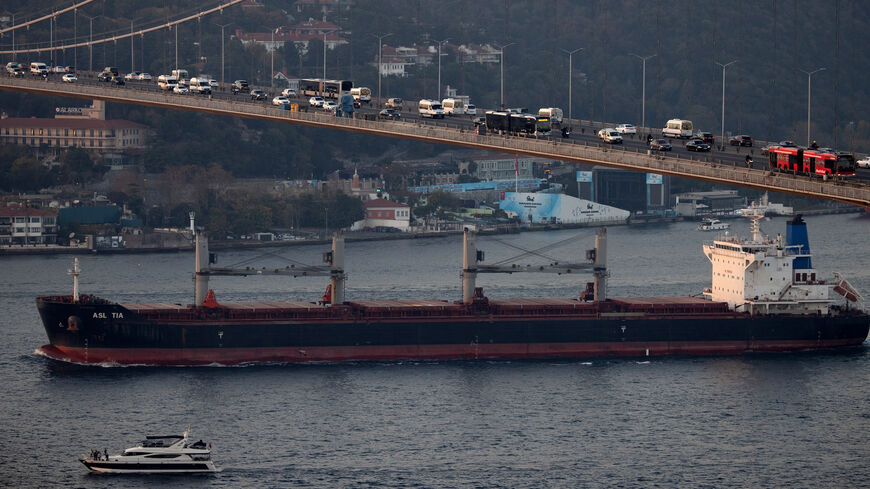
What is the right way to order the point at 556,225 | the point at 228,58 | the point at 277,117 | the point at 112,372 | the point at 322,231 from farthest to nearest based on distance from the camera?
the point at 228,58 → the point at 556,225 → the point at 322,231 → the point at 277,117 → the point at 112,372

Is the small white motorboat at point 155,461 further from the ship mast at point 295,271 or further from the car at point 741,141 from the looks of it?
the car at point 741,141

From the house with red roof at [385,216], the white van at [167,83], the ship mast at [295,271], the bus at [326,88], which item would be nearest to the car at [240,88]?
the white van at [167,83]

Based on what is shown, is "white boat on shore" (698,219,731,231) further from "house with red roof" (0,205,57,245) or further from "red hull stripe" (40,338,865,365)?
"red hull stripe" (40,338,865,365)

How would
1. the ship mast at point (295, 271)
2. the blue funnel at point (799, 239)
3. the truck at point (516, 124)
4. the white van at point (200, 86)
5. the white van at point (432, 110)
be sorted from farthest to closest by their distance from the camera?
the white van at point (200, 86) → the white van at point (432, 110) → the truck at point (516, 124) → the blue funnel at point (799, 239) → the ship mast at point (295, 271)

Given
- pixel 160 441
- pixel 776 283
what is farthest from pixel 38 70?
pixel 160 441

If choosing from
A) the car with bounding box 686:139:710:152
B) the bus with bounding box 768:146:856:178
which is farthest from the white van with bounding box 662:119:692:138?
the bus with bounding box 768:146:856:178

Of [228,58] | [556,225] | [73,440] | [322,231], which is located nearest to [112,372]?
[73,440]

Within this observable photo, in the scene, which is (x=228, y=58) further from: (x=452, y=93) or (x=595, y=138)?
(x=595, y=138)
